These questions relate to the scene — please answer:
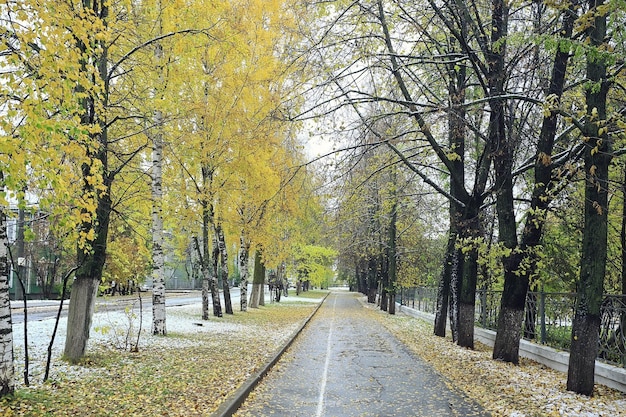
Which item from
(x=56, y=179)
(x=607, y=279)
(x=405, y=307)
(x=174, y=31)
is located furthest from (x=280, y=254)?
(x=56, y=179)

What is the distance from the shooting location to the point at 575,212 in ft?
50.0

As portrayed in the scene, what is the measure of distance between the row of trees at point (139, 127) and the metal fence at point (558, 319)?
6338 mm

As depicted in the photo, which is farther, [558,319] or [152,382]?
[558,319]

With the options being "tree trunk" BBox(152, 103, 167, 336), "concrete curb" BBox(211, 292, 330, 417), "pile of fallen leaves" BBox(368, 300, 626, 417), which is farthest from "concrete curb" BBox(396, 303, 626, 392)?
"tree trunk" BBox(152, 103, 167, 336)

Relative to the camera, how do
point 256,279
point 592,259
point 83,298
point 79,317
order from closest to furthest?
point 592,259 < point 79,317 < point 83,298 < point 256,279

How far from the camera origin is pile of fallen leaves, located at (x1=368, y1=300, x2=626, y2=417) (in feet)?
25.0

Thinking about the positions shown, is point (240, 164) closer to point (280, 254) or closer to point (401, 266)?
point (280, 254)

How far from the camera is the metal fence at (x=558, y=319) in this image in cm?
962

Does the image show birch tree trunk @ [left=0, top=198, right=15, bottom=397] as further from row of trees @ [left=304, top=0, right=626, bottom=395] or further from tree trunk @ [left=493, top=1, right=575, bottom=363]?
tree trunk @ [left=493, top=1, right=575, bottom=363]

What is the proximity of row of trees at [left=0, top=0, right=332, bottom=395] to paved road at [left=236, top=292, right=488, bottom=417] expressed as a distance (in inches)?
143

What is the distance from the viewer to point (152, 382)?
848cm

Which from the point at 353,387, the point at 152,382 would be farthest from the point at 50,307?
the point at 353,387

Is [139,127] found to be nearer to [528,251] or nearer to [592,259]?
[528,251]

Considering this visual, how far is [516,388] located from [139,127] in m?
10.1
